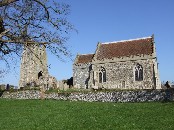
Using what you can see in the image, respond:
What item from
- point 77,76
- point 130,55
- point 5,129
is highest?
point 130,55

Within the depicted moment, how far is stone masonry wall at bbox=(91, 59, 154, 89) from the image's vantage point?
4137 centimetres

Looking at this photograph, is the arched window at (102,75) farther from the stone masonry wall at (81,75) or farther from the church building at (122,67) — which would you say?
the stone masonry wall at (81,75)

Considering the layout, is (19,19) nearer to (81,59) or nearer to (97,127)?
(97,127)

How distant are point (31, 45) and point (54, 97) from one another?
1823 centimetres

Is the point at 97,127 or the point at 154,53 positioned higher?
the point at 154,53

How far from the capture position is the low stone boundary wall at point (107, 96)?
88.2ft

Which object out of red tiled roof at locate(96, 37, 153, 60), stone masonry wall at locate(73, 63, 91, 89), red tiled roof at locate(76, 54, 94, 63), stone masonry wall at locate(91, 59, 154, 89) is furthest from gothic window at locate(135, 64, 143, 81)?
red tiled roof at locate(76, 54, 94, 63)

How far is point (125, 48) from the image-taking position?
45469mm

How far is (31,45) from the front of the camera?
14.1m

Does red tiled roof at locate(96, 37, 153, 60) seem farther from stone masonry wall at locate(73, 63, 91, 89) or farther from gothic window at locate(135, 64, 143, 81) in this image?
stone masonry wall at locate(73, 63, 91, 89)

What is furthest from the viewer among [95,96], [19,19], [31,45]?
[95,96]

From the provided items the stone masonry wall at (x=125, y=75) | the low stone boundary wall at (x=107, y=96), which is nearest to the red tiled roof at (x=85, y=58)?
the stone masonry wall at (x=125, y=75)

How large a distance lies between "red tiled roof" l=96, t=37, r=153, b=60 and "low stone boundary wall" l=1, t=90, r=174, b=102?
1531cm

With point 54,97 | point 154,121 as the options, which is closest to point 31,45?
point 154,121
